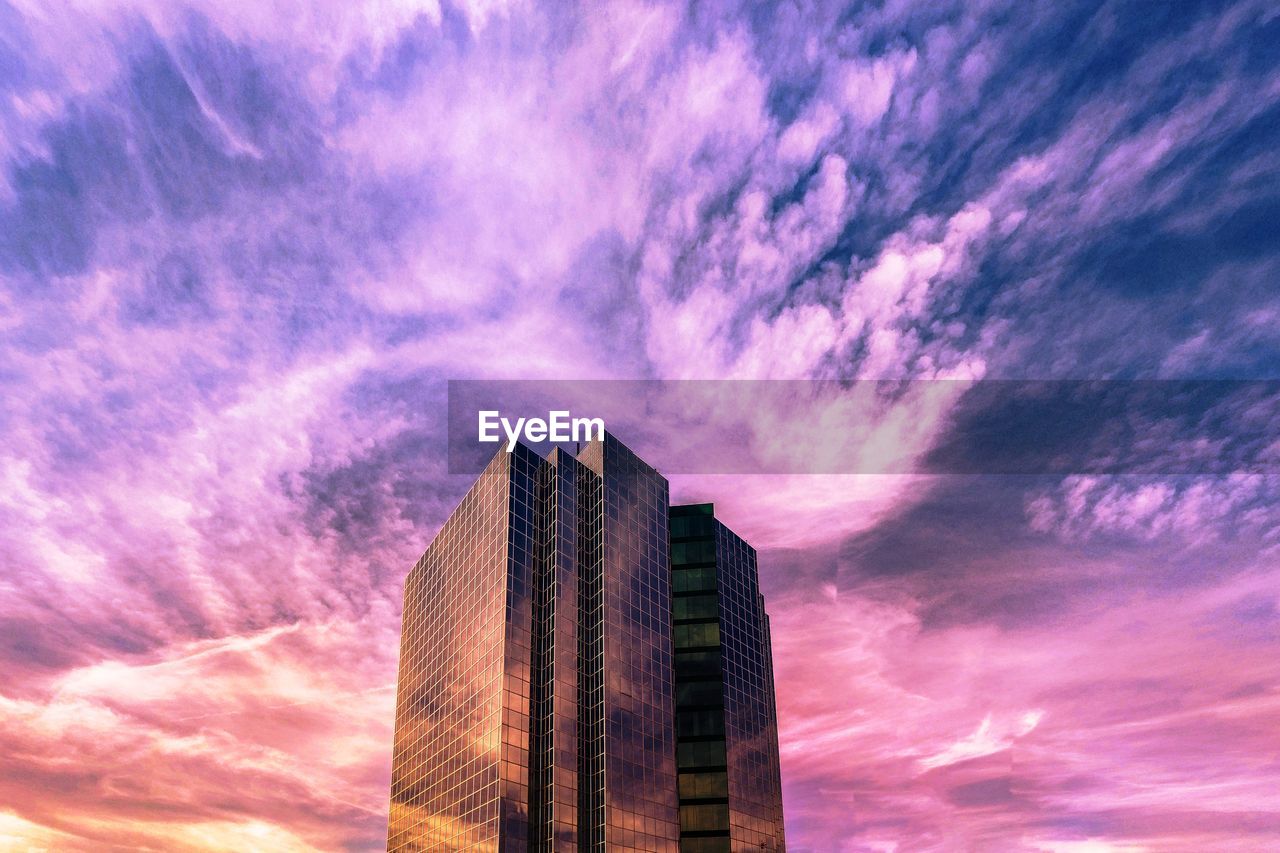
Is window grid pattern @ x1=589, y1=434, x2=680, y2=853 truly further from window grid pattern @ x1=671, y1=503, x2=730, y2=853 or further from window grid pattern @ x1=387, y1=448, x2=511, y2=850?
window grid pattern @ x1=671, y1=503, x2=730, y2=853

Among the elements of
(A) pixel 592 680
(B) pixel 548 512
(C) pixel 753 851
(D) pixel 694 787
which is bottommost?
(C) pixel 753 851

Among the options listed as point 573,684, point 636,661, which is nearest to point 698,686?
point 636,661

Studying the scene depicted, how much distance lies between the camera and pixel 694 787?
129 m

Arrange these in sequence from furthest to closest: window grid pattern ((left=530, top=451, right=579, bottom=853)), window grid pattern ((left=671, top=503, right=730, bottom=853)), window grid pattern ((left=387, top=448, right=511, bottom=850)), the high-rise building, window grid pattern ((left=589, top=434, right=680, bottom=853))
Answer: window grid pattern ((left=671, top=503, right=730, bottom=853)) < window grid pattern ((left=589, top=434, right=680, bottom=853)) < window grid pattern ((left=387, top=448, right=511, bottom=850)) < the high-rise building < window grid pattern ((left=530, top=451, right=579, bottom=853))

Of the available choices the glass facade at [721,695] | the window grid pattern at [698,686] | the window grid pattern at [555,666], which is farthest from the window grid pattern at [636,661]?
the glass facade at [721,695]

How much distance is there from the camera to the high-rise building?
9981 centimetres

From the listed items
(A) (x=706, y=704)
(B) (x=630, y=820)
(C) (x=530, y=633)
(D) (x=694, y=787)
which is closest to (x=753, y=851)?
(D) (x=694, y=787)

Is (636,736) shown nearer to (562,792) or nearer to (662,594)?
(562,792)

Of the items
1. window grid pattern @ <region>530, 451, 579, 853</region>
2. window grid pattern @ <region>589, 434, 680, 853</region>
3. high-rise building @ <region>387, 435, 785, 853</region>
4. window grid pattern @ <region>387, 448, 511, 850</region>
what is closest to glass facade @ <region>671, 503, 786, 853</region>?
high-rise building @ <region>387, 435, 785, 853</region>

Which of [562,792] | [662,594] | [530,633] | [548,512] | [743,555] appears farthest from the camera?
[743,555]

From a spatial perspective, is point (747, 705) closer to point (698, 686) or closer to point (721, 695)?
point (721, 695)

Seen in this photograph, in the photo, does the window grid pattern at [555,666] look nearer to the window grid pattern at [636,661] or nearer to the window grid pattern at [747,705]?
the window grid pattern at [636,661]

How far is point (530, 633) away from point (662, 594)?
920 inches

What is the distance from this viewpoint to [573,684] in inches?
4134
